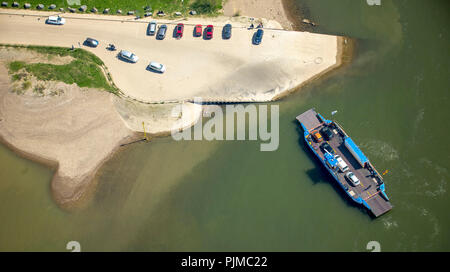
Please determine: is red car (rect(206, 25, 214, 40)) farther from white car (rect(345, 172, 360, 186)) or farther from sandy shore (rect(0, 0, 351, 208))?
white car (rect(345, 172, 360, 186))

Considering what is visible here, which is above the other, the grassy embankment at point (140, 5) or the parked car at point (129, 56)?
the grassy embankment at point (140, 5)

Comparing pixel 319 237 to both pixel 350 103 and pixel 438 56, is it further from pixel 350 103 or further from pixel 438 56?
pixel 438 56

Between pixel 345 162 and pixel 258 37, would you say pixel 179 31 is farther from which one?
pixel 345 162

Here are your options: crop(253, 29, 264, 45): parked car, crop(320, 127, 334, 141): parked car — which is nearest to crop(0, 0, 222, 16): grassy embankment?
crop(253, 29, 264, 45): parked car

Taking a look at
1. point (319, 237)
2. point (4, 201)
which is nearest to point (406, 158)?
point (319, 237)

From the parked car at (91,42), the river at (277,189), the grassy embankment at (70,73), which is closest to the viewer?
the river at (277,189)

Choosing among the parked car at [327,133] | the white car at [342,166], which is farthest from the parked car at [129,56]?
the white car at [342,166]

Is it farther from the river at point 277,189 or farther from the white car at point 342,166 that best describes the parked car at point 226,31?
the white car at point 342,166

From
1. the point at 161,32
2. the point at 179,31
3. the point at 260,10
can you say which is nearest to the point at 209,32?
the point at 179,31
